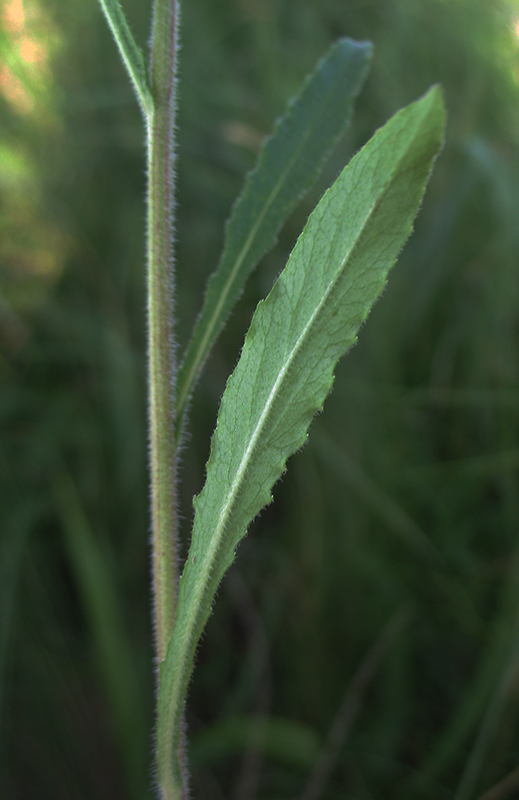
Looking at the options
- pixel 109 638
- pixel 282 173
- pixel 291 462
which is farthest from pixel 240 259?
pixel 291 462

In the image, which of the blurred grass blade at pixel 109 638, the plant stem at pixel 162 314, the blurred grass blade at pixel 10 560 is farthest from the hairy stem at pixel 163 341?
the blurred grass blade at pixel 10 560

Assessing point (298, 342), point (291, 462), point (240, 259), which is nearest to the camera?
point (298, 342)

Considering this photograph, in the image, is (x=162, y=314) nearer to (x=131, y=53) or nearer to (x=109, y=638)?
(x=131, y=53)

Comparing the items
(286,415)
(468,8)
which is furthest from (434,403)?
(468,8)

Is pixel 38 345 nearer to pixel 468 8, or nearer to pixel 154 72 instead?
pixel 154 72

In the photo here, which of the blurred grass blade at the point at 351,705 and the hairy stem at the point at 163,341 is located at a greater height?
the hairy stem at the point at 163,341

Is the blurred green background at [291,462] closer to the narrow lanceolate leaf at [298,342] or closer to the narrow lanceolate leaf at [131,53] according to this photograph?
the narrow lanceolate leaf at [298,342]

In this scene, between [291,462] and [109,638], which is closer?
[109,638]
